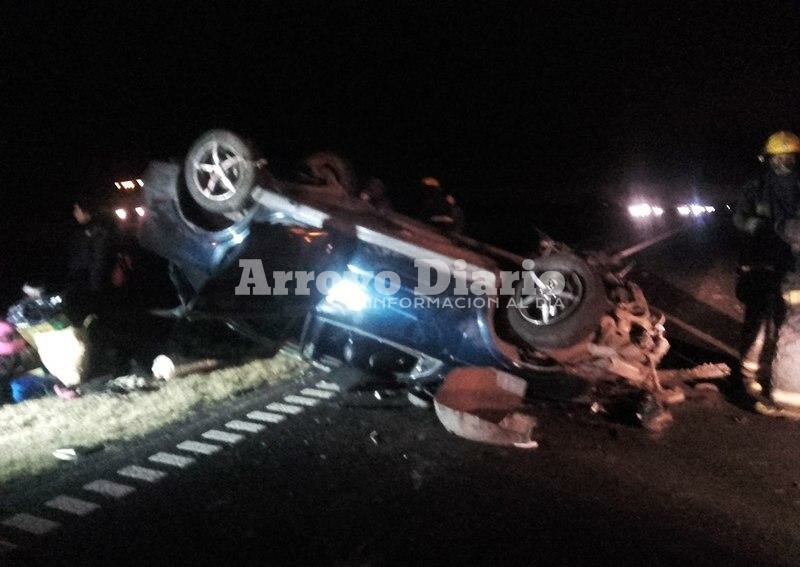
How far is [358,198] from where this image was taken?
5.09 metres

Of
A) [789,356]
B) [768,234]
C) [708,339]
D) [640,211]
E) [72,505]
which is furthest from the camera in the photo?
[640,211]

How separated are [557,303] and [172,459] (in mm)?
2605

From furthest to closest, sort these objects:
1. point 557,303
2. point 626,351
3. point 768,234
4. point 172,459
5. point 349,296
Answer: point 768,234 → point 626,351 → point 349,296 → point 557,303 → point 172,459

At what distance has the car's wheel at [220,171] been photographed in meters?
4.40

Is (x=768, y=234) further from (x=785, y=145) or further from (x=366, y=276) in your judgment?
(x=366, y=276)

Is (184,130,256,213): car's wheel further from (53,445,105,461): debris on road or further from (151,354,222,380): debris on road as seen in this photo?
(151,354,222,380): debris on road

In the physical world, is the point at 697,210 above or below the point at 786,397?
above

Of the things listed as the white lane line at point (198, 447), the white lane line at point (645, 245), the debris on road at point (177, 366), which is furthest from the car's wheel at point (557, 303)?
the debris on road at point (177, 366)

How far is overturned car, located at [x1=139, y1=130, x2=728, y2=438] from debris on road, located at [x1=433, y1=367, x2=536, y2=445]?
10 centimetres

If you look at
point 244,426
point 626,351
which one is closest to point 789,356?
point 626,351

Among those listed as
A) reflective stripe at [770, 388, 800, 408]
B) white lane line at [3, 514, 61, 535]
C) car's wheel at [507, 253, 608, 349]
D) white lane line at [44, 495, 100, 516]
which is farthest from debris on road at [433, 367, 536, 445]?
white lane line at [3, 514, 61, 535]

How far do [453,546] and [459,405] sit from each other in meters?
1.41

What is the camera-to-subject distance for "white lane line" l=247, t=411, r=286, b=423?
4.94m

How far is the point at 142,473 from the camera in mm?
4062
